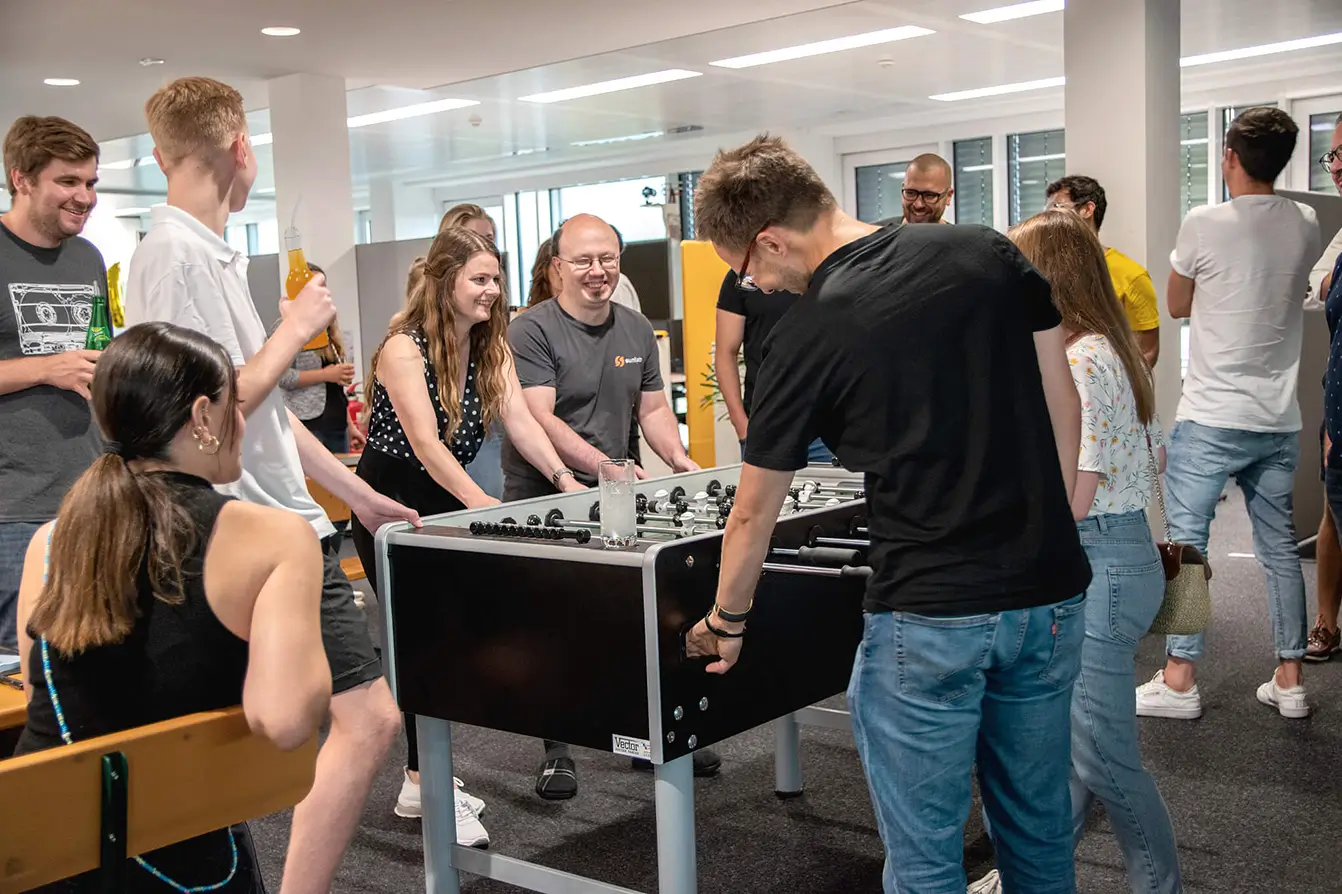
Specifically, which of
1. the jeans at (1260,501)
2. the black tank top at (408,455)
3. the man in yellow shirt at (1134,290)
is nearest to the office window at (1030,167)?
the man in yellow shirt at (1134,290)

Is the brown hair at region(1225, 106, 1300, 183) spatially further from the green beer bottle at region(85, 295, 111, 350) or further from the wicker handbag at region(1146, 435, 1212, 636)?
the green beer bottle at region(85, 295, 111, 350)

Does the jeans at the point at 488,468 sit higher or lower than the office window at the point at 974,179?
lower

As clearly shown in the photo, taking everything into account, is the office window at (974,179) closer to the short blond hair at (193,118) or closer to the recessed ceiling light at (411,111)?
the recessed ceiling light at (411,111)

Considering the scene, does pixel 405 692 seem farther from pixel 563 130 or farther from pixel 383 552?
pixel 563 130

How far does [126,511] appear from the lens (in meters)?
1.63

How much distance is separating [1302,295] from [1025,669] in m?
2.82

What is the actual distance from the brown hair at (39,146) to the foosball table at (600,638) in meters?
1.24

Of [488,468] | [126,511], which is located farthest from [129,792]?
[488,468]

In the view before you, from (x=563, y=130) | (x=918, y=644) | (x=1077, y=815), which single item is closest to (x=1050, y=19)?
(x=563, y=130)

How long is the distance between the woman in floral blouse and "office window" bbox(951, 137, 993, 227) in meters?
10.9

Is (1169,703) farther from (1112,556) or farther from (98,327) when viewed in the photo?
(98,327)

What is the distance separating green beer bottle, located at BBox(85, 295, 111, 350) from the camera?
10.1ft

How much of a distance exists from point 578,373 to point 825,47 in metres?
6.06

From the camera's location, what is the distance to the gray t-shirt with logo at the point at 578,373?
12.1ft
